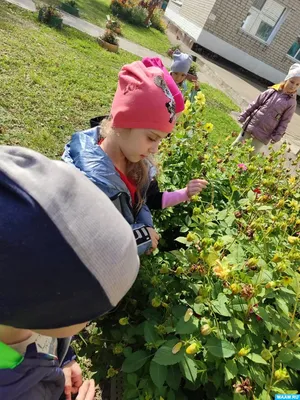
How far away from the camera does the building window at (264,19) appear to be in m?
14.2

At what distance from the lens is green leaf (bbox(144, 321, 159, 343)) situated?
45.0 inches

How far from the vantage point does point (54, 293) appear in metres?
0.65

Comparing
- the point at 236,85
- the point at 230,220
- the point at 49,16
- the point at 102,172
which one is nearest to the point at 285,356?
the point at 230,220

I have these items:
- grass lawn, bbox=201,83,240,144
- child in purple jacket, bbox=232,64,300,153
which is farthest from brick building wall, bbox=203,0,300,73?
child in purple jacket, bbox=232,64,300,153

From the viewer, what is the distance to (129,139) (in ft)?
4.69

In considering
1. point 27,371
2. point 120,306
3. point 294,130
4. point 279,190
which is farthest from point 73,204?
point 294,130

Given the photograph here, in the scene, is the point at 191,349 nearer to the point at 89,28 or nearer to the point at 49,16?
the point at 49,16

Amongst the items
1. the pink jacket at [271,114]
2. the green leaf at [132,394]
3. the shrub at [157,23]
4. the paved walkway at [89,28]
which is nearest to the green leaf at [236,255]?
the green leaf at [132,394]

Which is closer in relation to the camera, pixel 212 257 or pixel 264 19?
pixel 212 257

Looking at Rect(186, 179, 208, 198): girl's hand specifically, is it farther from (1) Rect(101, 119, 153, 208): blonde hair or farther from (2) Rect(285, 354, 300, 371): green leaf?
(2) Rect(285, 354, 300, 371): green leaf

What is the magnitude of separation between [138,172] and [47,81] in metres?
4.18

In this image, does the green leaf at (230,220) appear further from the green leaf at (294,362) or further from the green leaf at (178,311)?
the green leaf at (294,362)

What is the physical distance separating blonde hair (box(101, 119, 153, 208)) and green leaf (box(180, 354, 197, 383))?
78 cm

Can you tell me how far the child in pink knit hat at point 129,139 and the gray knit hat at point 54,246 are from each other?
2.17ft
